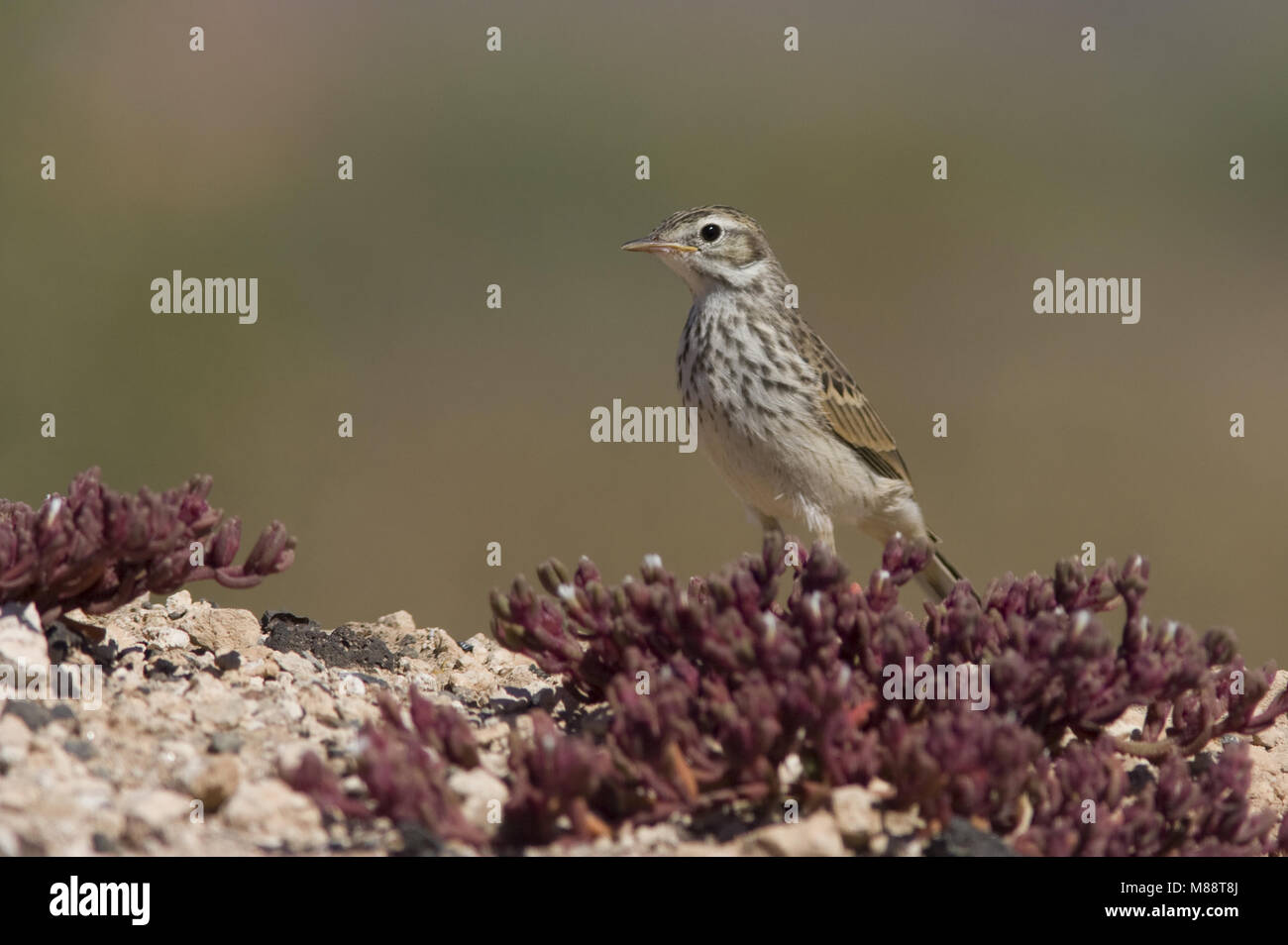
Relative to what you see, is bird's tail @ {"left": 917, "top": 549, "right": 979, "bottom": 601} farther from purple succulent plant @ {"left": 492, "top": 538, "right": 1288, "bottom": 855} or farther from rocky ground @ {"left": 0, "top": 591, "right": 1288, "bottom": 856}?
purple succulent plant @ {"left": 492, "top": 538, "right": 1288, "bottom": 855}

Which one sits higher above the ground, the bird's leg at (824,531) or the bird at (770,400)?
the bird at (770,400)

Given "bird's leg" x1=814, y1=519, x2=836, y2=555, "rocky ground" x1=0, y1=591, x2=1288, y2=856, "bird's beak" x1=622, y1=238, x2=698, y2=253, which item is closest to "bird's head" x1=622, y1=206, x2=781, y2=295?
"bird's beak" x1=622, y1=238, x2=698, y2=253

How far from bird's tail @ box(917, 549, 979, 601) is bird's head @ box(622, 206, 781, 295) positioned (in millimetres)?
2214

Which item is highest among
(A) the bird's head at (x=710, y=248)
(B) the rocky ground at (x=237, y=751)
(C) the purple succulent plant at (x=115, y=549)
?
(A) the bird's head at (x=710, y=248)

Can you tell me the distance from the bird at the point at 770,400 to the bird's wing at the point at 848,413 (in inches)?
0.4

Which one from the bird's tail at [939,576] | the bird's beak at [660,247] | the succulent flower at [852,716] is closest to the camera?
the succulent flower at [852,716]

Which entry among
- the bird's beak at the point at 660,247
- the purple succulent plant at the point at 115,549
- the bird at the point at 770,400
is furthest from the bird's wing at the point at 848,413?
the purple succulent plant at the point at 115,549

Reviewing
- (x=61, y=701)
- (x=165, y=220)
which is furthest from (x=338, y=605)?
(x=61, y=701)

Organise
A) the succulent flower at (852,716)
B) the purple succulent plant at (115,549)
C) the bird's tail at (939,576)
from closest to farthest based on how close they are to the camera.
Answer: the succulent flower at (852,716) < the purple succulent plant at (115,549) < the bird's tail at (939,576)

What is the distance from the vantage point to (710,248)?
9180 mm

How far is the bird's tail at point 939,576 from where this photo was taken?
30.3 feet

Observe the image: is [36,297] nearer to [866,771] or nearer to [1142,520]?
[1142,520]

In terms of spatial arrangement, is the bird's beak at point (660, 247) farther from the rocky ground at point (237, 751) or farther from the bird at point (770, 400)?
the rocky ground at point (237, 751)
